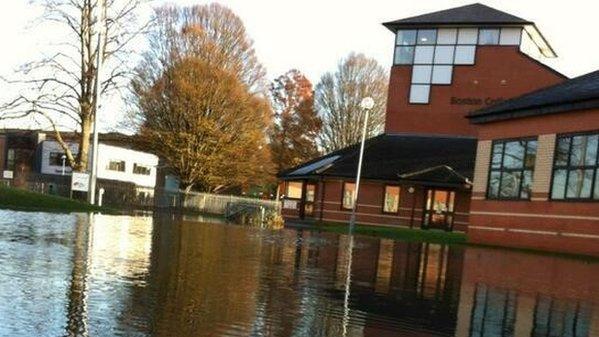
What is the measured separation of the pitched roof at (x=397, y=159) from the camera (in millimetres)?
40188

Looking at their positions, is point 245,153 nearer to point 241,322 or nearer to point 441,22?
point 441,22

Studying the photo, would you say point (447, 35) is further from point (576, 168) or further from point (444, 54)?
point (576, 168)

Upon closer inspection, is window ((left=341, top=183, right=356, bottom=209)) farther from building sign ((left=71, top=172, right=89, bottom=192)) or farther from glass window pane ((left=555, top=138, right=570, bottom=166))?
glass window pane ((left=555, top=138, right=570, bottom=166))

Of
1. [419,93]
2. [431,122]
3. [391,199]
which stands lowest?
[391,199]

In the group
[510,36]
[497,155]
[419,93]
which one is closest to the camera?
[497,155]

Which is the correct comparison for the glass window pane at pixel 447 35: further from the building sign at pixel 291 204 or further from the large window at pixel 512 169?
the large window at pixel 512 169

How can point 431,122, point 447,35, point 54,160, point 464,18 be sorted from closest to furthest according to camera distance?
1. point 464,18
2. point 447,35
3. point 431,122
4. point 54,160

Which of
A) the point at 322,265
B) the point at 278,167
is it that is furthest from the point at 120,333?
the point at 278,167

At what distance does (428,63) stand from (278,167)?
25.0 m

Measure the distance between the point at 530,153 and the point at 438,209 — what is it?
1554cm

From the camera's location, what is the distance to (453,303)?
8.37 metres

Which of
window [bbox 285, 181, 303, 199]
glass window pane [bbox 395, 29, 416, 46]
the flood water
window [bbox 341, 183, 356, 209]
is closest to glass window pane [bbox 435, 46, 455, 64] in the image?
glass window pane [bbox 395, 29, 416, 46]

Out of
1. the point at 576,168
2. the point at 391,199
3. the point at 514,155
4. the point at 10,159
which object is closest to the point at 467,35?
the point at 391,199

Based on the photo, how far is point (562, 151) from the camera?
23172 millimetres
